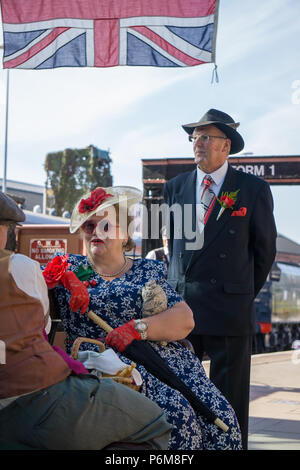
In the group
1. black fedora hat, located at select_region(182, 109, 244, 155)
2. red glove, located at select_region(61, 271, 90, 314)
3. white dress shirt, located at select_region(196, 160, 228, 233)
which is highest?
black fedora hat, located at select_region(182, 109, 244, 155)

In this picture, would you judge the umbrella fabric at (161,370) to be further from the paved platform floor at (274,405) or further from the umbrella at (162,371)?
the paved platform floor at (274,405)

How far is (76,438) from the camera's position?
221cm

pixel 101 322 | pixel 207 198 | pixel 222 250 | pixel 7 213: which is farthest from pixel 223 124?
pixel 7 213

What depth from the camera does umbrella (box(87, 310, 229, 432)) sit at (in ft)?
9.95

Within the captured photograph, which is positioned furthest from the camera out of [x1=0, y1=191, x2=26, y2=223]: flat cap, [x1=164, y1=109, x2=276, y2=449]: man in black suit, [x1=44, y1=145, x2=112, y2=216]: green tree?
[x1=44, y1=145, x2=112, y2=216]: green tree

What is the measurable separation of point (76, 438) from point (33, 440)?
14cm

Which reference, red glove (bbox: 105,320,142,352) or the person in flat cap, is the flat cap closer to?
the person in flat cap

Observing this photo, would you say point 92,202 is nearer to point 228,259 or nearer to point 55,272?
point 55,272

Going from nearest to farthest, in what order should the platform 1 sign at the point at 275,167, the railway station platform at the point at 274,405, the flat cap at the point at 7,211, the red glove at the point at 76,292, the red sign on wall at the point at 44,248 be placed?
the flat cap at the point at 7,211 → the red glove at the point at 76,292 → the railway station platform at the point at 274,405 → the red sign on wall at the point at 44,248 → the platform 1 sign at the point at 275,167

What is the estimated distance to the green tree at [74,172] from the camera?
65.3 m

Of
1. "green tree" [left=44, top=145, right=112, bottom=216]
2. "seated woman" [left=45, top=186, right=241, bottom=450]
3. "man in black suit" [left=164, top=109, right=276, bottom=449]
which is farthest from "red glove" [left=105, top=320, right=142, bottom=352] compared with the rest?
"green tree" [left=44, top=145, right=112, bottom=216]

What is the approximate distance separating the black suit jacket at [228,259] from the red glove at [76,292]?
1.20m

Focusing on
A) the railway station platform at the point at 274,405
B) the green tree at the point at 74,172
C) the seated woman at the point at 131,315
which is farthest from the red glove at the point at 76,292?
the green tree at the point at 74,172

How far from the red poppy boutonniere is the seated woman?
95 centimetres
